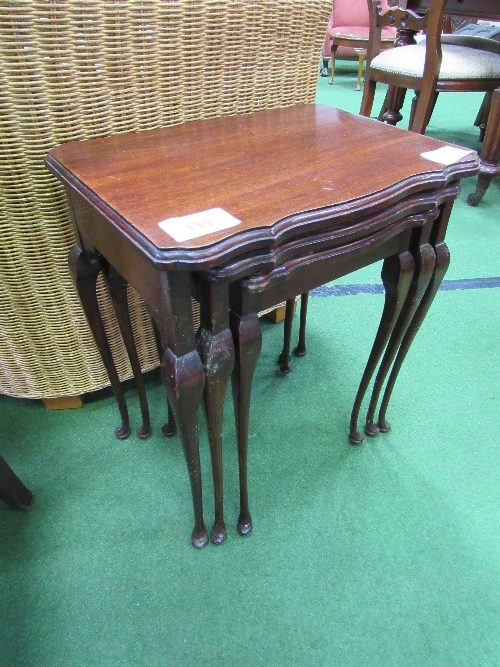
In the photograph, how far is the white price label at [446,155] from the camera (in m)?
0.69

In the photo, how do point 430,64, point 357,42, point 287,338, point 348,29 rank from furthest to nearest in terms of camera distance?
point 348,29 → point 357,42 → point 430,64 → point 287,338

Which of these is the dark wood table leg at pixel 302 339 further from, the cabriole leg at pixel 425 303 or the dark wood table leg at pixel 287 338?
the cabriole leg at pixel 425 303

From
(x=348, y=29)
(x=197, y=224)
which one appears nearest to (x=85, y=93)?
(x=197, y=224)

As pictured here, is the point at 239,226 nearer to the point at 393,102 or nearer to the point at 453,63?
the point at 453,63

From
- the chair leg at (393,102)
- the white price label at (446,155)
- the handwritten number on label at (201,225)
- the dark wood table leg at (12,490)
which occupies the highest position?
the handwritten number on label at (201,225)

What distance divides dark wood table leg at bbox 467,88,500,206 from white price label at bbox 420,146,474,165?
1.33 metres

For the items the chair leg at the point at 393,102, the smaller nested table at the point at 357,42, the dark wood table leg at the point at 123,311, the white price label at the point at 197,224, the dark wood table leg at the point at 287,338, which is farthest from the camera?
the smaller nested table at the point at 357,42

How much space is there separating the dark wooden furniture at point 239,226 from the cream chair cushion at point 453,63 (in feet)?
4.35

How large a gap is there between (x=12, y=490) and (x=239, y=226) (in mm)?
700

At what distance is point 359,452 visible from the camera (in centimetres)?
102

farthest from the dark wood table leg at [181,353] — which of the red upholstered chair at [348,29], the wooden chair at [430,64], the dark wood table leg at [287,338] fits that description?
the red upholstered chair at [348,29]

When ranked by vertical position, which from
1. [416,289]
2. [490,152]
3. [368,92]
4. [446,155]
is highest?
Result: [446,155]

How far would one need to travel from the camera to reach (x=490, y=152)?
6.35 feet

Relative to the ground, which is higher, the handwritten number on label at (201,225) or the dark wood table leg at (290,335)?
the handwritten number on label at (201,225)
